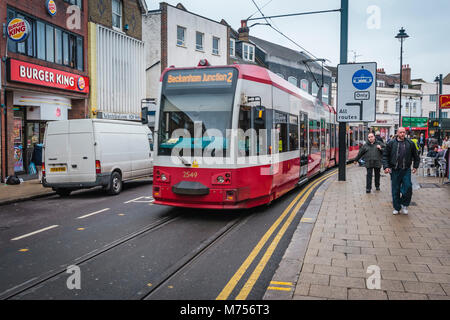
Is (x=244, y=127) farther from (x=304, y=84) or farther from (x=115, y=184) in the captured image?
(x=304, y=84)

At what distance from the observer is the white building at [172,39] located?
2828 centimetres

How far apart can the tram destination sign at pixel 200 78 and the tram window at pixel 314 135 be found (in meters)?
6.87

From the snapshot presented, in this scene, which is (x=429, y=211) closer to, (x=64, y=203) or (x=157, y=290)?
(x=157, y=290)

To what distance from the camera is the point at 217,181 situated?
7980 millimetres

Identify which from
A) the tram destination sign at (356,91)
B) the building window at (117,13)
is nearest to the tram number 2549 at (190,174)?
the tram destination sign at (356,91)

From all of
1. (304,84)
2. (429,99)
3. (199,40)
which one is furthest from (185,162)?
(429,99)

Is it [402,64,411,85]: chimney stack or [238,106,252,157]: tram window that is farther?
[402,64,411,85]: chimney stack

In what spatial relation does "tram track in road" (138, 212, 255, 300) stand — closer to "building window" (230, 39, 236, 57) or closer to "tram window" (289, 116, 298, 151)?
"tram window" (289, 116, 298, 151)

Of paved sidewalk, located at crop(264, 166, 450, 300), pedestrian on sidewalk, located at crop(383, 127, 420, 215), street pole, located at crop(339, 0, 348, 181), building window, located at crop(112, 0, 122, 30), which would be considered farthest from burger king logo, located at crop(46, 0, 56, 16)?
pedestrian on sidewalk, located at crop(383, 127, 420, 215)

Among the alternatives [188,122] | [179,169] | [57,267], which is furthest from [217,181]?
[57,267]

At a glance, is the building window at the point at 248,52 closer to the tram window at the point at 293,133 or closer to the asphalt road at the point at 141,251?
the tram window at the point at 293,133

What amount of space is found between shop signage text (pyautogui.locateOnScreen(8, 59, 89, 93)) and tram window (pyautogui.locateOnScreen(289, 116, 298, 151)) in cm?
1130

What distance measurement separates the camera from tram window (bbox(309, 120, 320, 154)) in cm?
1443

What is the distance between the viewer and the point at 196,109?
26.6 feet
